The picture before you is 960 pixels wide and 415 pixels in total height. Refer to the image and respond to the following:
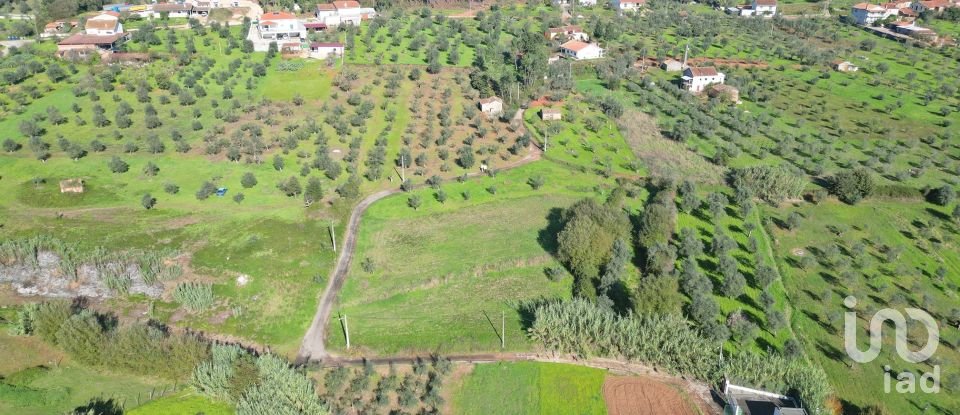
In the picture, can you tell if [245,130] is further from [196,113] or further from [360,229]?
[360,229]

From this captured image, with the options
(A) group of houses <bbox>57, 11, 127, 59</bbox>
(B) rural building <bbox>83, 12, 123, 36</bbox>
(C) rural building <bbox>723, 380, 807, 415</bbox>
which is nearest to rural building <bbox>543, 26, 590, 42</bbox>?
(A) group of houses <bbox>57, 11, 127, 59</bbox>

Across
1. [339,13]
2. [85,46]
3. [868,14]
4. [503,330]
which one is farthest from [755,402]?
[868,14]

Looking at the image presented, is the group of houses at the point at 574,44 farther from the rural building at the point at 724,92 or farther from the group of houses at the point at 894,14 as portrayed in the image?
the group of houses at the point at 894,14

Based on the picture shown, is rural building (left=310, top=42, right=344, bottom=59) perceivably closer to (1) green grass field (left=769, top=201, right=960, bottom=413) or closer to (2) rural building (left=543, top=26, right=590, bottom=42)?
(2) rural building (left=543, top=26, right=590, bottom=42)

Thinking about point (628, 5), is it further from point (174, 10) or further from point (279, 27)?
point (174, 10)

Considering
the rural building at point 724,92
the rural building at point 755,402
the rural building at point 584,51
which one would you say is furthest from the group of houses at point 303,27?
the rural building at point 755,402

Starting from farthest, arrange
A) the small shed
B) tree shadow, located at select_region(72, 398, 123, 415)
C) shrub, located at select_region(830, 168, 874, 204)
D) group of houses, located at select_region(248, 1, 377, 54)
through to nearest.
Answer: group of houses, located at select_region(248, 1, 377, 54) → shrub, located at select_region(830, 168, 874, 204) → the small shed → tree shadow, located at select_region(72, 398, 123, 415)
